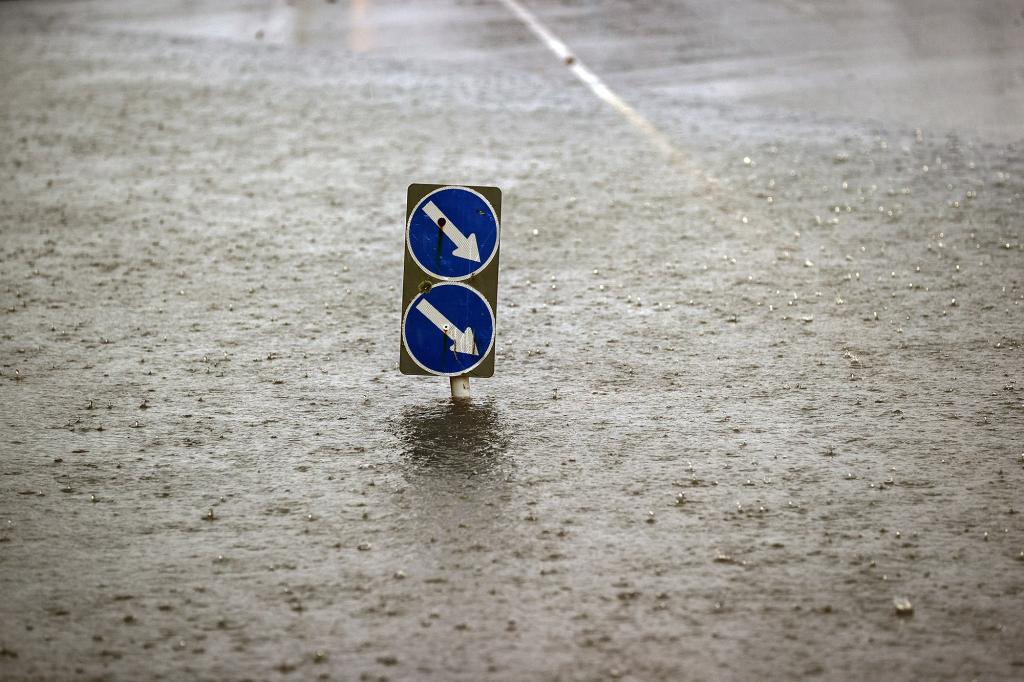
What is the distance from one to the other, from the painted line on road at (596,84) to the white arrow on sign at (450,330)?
530 centimetres

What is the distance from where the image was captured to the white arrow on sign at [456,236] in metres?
6.35

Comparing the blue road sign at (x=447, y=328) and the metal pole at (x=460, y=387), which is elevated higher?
the blue road sign at (x=447, y=328)

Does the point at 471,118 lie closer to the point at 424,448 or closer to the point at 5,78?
the point at 5,78

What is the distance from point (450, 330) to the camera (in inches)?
253

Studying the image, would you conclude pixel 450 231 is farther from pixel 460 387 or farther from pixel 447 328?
pixel 460 387

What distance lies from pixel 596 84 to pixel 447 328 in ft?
28.3

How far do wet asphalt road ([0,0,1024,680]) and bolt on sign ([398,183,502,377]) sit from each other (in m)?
0.30

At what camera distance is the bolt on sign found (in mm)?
6355

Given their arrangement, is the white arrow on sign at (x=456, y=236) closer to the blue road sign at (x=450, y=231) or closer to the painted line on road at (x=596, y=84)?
the blue road sign at (x=450, y=231)

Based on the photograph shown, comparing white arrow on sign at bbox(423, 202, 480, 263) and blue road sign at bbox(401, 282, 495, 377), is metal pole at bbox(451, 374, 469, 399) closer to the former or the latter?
blue road sign at bbox(401, 282, 495, 377)

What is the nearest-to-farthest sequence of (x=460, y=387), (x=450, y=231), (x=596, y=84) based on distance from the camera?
(x=450, y=231) < (x=460, y=387) < (x=596, y=84)

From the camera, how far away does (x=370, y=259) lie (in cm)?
885

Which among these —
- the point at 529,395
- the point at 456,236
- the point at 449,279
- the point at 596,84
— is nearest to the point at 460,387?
the point at 529,395

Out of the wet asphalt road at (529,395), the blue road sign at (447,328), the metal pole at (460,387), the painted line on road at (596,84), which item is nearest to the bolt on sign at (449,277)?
the blue road sign at (447,328)
